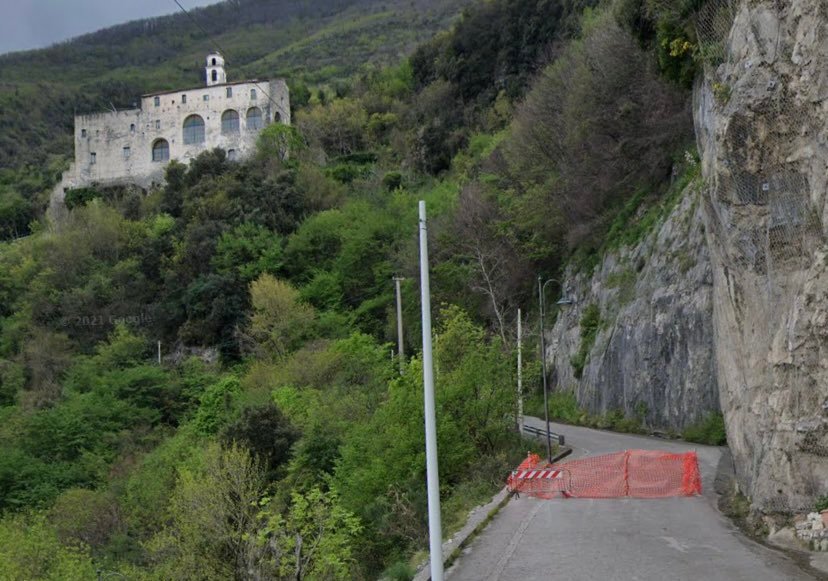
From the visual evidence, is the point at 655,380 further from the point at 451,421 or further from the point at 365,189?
the point at 365,189

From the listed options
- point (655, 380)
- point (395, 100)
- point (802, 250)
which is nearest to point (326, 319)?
point (655, 380)

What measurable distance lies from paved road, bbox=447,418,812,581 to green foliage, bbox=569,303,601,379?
15.6 metres

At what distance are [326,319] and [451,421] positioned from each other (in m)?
30.5

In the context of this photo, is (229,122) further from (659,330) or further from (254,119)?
(659,330)

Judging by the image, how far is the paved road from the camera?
1292cm

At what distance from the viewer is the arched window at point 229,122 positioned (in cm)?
8656

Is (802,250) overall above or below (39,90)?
below

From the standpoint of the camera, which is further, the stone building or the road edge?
the stone building

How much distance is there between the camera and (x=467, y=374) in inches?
1065

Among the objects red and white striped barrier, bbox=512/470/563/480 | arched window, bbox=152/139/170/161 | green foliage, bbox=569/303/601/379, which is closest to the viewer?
red and white striped barrier, bbox=512/470/563/480

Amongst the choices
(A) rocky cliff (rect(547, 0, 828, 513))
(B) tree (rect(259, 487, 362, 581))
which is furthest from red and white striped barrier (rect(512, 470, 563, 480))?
(A) rocky cliff (rect(547, 0, 828, 513))

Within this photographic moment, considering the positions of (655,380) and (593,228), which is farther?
(593,228)

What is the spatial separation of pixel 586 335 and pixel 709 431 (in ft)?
33.7

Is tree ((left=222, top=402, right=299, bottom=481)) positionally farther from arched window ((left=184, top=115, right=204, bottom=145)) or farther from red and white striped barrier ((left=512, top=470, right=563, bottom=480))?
arched window ((left=184, top=115, right=204, bottom=145))
